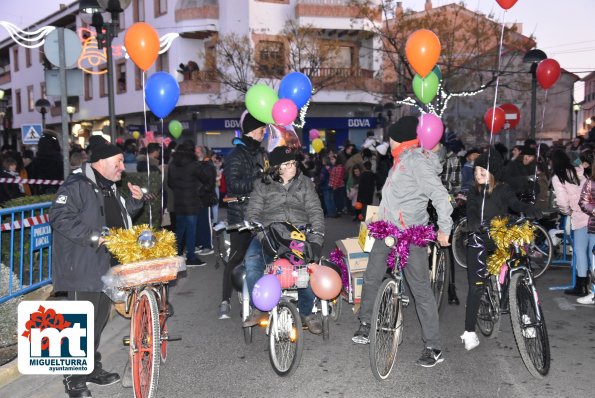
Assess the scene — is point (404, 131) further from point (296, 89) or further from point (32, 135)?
point (32, 135)

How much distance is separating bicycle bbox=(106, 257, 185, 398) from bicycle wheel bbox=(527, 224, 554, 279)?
6.38m

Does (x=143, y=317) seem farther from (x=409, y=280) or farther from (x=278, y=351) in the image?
(x=409, y=280)

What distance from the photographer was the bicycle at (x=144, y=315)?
4590mm

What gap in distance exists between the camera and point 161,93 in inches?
342

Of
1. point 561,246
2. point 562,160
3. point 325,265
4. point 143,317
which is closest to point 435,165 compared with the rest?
point 325,265

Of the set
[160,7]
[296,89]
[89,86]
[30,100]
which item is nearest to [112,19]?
[296,89]

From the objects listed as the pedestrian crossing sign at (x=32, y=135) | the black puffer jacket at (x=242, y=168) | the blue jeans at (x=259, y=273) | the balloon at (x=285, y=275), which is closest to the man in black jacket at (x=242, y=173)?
the black puffer jacket at (x=242, y=168)

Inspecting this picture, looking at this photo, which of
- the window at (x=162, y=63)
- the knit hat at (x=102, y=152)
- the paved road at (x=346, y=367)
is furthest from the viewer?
the window at (x=162, y=63)

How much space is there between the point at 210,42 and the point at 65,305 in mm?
31799

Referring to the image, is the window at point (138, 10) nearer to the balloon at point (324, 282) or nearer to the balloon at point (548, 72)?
the balloon at point (548, 72)

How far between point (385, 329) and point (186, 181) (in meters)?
6.24

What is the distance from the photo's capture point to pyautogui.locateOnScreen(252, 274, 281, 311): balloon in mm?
5320

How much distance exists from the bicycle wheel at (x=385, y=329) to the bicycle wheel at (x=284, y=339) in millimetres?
616

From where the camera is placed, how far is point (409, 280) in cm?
560
